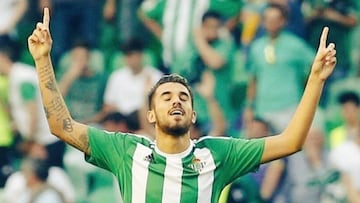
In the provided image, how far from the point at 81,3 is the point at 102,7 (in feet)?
0.68

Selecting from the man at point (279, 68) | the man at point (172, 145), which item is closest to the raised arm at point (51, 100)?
the man at point (172, 145)

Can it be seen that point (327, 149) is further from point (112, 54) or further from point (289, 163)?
point (112, 54)

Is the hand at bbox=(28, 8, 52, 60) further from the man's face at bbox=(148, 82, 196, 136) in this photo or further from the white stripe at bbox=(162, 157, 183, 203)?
the white stripe at bbox=(162, 157, 183, 203)

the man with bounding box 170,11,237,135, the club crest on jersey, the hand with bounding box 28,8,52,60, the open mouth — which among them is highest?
the man with bounding box 170,11,237,135

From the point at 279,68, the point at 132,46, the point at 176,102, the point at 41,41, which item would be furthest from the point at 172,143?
the point at 132,46

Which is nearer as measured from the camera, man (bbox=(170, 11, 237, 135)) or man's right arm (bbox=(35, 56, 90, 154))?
man's right arm (bbox=(35, 56, 90, 154))

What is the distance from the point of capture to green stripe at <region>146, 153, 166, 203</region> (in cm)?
713

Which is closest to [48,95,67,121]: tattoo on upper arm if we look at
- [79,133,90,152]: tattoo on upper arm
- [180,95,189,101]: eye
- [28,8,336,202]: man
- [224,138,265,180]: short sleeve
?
[28,8,336,202]: man

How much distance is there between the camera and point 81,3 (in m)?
13.1

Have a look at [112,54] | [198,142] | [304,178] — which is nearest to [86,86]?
[112,54]

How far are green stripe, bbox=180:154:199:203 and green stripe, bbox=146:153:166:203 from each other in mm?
112

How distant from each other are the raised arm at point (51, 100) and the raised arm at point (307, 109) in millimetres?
993

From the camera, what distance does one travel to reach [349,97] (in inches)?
486

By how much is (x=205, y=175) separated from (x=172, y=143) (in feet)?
0.82
